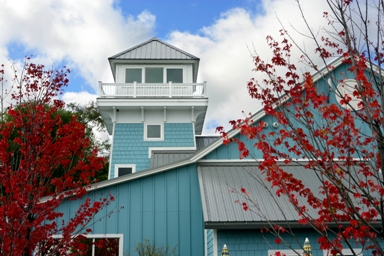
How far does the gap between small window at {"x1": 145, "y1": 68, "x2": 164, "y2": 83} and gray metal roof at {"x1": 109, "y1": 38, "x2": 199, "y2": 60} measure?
66cm

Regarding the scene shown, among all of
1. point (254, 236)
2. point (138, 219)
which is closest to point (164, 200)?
point (138, 219)

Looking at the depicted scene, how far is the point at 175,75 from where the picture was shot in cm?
2384

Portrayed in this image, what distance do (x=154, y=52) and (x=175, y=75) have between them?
183 centimetres

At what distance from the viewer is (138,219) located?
13984mm

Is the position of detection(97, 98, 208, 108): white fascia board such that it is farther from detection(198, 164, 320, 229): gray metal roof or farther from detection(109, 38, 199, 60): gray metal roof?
detection(198, 164, 320, 229): gray metal roof

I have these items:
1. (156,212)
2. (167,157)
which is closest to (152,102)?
(167,157)

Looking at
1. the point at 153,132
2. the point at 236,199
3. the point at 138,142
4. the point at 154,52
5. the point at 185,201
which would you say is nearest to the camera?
the point at 236,199

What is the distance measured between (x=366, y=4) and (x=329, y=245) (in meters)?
3.25

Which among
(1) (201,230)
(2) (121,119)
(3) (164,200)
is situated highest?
(2) (121,119)

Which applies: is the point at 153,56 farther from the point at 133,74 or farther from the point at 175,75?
the point at 175,75

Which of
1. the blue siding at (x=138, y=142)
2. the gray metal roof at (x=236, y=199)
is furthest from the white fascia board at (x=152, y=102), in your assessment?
the gray metal roof at (x=236, y=199)

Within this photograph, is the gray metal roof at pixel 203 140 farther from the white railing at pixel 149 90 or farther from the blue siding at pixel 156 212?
the blue siding at pixel 156 212

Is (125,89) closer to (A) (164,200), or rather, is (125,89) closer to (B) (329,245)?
(A) (164,200)

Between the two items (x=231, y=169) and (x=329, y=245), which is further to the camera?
(x=231, y=169)
